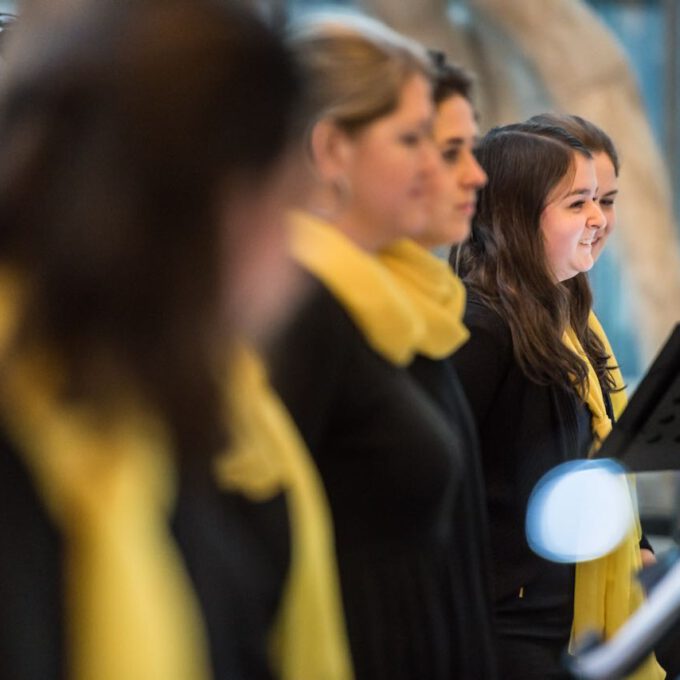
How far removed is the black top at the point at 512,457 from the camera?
260cm

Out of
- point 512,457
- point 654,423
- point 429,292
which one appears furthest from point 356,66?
point 512,457

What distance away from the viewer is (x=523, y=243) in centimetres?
276

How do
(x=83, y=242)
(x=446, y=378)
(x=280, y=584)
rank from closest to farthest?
(x=83, y=242) → (x=280, y=584) → (x=446, y=378)

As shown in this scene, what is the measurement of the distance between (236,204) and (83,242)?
0.13 metres

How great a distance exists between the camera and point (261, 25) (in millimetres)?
1162

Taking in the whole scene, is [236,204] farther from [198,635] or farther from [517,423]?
[517,423]

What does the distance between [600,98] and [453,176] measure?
440cm

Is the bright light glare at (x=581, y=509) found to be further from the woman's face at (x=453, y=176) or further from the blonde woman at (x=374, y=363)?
the woman's face at (x=453, y=176)

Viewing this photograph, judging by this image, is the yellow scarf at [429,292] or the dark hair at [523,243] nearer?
the yellow scarf at [429,292]

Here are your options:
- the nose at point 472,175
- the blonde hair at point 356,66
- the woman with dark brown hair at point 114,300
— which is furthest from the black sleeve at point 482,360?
the woman with dark brown hair at point 114,300

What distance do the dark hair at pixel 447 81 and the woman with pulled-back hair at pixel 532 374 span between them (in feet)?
1.65

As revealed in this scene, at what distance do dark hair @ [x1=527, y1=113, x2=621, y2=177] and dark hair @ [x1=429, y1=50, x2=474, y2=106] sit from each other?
2.19 feet

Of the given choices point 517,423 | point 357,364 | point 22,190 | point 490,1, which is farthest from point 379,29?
point 490,1

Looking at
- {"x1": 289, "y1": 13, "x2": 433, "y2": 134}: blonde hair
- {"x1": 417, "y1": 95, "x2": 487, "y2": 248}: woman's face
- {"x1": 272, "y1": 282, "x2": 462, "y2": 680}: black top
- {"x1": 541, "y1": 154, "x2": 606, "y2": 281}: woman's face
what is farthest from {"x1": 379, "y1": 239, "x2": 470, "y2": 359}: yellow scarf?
{"x1": 541, "y1": 154, "x2": 606, "y2": 281}: woman's face
